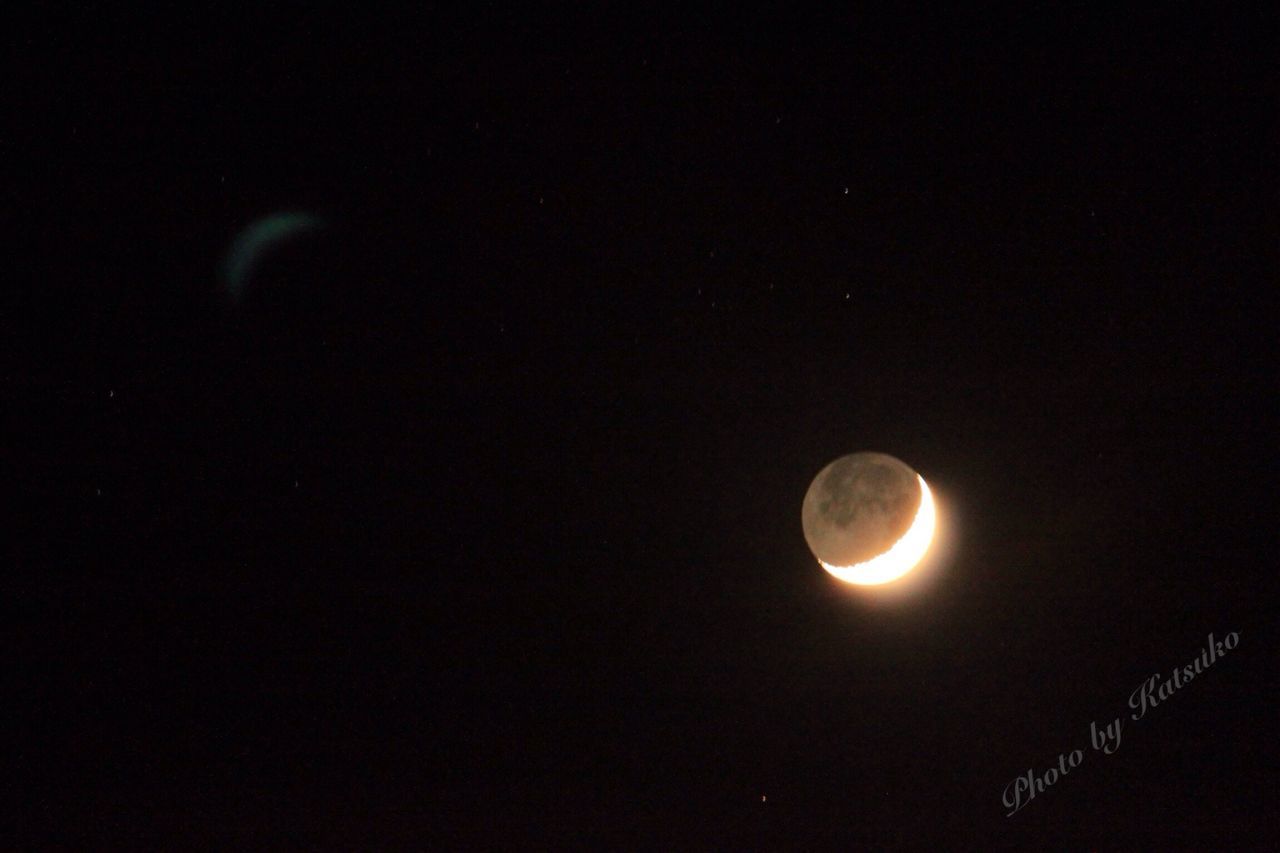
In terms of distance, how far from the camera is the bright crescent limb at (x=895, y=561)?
8195mm

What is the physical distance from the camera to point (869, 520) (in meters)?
8.51

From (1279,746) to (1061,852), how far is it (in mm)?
2423

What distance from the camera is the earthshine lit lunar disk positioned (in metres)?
8.25

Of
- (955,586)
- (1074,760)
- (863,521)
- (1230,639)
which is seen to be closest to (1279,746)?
(1230,639)

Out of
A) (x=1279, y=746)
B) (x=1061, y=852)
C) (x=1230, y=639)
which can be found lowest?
(x=1061, y=852)

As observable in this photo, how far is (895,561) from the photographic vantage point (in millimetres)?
8195

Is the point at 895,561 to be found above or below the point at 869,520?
below

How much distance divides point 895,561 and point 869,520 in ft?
1.49

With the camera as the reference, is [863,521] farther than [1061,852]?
No

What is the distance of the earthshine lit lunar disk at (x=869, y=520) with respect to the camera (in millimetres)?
8250

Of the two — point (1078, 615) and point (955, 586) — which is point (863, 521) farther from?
point (1078, 615)

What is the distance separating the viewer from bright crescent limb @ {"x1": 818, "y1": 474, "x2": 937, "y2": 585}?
8195 millimetres

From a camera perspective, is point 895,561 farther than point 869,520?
No

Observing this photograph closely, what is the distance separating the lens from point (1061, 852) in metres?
10.6
